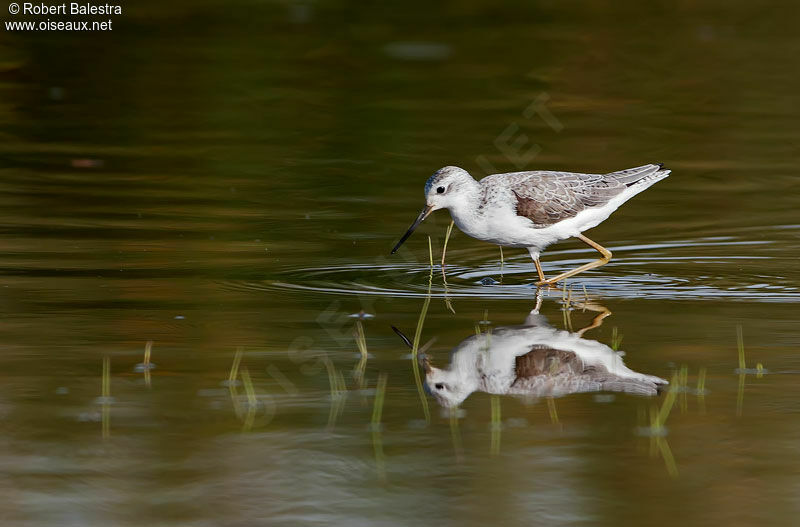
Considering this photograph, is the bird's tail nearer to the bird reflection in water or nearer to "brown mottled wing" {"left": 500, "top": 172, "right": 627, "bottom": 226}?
"brown mottled wing" {"left": 500, "top": 172, "right": 627, "bottom": 226}

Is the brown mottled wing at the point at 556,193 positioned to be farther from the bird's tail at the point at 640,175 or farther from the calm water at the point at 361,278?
the calm water at the point at 361,278

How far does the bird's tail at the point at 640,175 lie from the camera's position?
13.2 metres

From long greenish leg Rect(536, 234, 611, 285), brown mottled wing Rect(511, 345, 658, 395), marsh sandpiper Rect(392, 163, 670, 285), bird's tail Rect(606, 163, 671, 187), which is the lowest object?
brown mottled wing Rect(511, 345, 658, 395)

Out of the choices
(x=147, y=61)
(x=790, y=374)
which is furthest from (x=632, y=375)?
(x=147, y=61)

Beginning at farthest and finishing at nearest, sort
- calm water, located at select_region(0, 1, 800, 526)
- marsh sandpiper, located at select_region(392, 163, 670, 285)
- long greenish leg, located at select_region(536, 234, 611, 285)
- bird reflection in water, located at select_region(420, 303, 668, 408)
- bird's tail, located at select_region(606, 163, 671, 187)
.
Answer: bird's tail, located at select_region(606, 163, 671, 187)
long greenish leg, located at select_region(536, 234, 611, 285)
marsh sandpiper, located at select_region(392, 163, 670, 285)
bird reflection in water, located at select_region(420, 303, 668, 408)
calm water, located at select_region(0, 1, 800, 526)

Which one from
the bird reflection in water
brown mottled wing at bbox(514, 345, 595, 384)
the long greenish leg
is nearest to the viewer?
the bird reflection in water

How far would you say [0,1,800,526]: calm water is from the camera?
722cm

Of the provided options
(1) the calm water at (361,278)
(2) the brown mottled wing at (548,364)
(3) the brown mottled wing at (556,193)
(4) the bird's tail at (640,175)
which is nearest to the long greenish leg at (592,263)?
(1) the calm water at (361,278)

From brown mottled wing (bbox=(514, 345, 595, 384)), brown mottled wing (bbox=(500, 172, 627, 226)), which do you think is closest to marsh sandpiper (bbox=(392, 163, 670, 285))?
brown mottled wing (bbox=(500, 172, 627, 226))

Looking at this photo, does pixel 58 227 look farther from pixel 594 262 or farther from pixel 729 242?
pixel 729 242

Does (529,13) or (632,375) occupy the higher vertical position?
(529,13)

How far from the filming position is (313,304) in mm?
11367

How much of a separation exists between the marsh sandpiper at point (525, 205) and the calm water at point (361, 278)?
0.42 meters

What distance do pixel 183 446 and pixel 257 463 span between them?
47 cm
